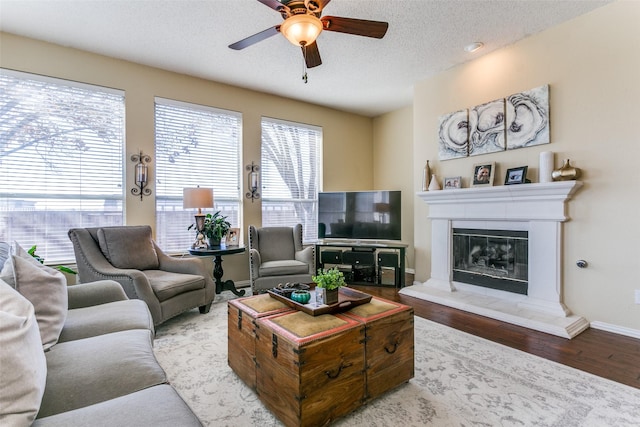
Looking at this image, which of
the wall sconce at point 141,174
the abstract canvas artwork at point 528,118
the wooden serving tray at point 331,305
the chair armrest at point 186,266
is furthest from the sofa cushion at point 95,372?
the abstract canvas artwork at point 528,118

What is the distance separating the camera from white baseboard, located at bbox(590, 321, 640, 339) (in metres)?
2.60

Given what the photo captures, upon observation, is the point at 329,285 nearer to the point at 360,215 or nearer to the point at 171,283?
the point at 171,283

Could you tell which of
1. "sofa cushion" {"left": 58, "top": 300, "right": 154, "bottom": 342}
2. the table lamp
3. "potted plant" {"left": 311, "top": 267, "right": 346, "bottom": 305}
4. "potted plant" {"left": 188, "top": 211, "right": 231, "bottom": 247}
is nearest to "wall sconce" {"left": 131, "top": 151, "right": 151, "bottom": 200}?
the table lamp

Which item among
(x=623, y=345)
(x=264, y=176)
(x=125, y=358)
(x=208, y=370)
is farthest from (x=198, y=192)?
(x=623, y=345)

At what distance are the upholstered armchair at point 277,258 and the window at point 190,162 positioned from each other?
52 centimetres

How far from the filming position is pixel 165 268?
132 inches

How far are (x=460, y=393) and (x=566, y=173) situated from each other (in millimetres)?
2312

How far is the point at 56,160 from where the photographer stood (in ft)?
10.7

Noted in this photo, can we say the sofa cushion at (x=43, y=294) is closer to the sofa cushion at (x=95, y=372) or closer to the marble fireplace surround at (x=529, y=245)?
the sofa cushion at (x=95, y=372)

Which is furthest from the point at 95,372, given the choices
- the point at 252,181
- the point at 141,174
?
the point at 252,181

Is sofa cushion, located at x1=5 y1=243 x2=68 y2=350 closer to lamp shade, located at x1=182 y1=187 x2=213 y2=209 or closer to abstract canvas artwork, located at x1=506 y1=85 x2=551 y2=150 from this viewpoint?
lamp shade, located at x1=182 y1=187 x2=213 y2=209

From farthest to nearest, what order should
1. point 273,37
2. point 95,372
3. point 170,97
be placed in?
point 170,97
point 273,37
point 95,372

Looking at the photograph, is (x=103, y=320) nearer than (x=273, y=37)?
Yes

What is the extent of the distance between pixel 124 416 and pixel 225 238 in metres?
3.16
